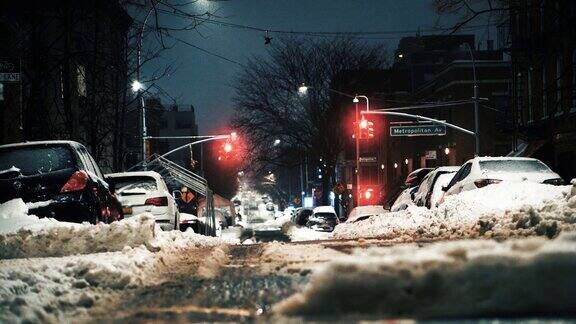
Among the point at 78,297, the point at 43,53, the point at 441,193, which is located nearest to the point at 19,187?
the point at 78,297

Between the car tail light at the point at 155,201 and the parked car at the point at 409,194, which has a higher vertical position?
the car tail light at the point at 155,201

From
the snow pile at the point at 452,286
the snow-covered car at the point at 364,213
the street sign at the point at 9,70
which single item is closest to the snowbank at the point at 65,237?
the street sign at the point at 9,70

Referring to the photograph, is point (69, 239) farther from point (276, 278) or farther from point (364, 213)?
point (364, 213)

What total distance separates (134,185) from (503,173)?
805 centimetres

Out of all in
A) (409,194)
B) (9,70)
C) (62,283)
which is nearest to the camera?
(62,283)

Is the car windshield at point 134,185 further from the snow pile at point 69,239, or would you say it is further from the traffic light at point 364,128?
the traffic light at point 364,128

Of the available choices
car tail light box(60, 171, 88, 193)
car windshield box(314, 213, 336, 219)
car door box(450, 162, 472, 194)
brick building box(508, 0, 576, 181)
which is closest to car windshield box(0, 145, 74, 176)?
car tail light box(60, 171, 88, 193)

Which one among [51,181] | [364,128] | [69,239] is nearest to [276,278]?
[69,239]

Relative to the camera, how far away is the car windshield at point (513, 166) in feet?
49.7

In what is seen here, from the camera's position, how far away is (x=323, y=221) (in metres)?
35.3

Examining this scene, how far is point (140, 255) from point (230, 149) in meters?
31.8

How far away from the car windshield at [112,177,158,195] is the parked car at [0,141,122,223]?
5549 millimetres

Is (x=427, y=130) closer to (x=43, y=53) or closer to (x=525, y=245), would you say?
(x=43, y=53)

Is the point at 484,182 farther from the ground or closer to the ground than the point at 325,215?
farther from the ground
